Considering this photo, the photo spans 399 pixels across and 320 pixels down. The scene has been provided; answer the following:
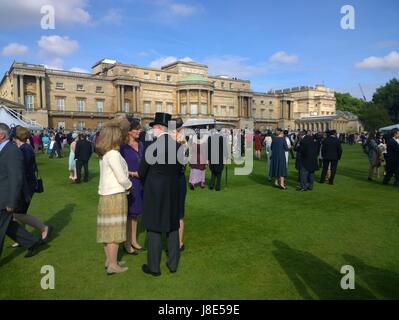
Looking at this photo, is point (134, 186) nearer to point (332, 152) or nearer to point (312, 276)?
point (312, 276)

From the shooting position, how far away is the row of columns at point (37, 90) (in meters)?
52.4

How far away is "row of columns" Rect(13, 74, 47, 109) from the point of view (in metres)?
52.4

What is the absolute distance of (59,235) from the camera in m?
6.70

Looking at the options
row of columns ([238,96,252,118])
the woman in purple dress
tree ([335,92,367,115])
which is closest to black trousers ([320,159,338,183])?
the woman in purple dress

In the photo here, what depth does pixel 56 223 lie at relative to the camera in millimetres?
7531

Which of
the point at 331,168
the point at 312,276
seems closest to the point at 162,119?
the point at 312,276

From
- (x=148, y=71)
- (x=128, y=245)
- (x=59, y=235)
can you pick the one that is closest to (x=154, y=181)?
(x=128, y=245)

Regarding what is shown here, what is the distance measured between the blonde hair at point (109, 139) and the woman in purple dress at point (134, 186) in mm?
882

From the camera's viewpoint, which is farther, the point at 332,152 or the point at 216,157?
the point at 332,152

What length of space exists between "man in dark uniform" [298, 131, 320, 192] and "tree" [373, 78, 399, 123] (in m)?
68.0

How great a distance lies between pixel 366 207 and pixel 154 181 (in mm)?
6486

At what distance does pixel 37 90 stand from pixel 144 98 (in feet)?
64.5

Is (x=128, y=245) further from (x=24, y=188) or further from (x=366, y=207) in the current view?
(x=366, y=207)

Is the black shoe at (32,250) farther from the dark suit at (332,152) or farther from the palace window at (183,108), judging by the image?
the palace window at (183,108)
